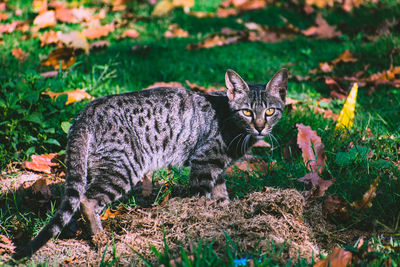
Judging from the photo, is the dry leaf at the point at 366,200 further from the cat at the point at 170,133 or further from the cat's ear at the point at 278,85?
the cat's ear at the point at 278,85

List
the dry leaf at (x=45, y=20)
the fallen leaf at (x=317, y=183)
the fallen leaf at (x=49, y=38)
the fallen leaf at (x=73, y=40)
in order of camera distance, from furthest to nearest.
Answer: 1. the dry leaf at (x=45, y=20)
2. the fallen leaf at (x=49, y=38)
3. the fallen leaf at (x=73, y=40)
4. the fallen leaf at (x=317, y=183)

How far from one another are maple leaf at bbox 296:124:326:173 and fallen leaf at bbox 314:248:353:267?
101 cm

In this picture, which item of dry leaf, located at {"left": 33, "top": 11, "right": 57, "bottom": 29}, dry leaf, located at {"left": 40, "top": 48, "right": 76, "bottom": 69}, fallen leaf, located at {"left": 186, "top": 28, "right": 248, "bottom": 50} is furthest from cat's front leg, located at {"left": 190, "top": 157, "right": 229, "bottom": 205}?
dry leaf, located at {"left": 33, "top": 11, "right": 57, "bottom": 29}

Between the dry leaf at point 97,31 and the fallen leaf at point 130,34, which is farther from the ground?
the dry leaf at point 97,31

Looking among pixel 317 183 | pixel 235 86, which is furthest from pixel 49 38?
pixel 317 183

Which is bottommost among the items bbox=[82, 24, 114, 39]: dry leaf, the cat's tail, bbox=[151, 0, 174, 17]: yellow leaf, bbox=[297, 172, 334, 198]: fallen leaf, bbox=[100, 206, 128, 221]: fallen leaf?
bbox=[100, 206, 128, 221]: fallen leaf

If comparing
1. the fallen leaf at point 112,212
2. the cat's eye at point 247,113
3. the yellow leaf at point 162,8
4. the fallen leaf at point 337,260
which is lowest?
the fallen leaf at point 112,212

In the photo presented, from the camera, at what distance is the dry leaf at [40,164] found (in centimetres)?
354

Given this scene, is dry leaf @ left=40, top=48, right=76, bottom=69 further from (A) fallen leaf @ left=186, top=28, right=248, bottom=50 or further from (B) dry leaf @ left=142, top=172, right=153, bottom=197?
(B) dry leaf @ left=142, top=172, right=153, bottom=197

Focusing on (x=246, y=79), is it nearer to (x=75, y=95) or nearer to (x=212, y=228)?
(x=75, y=95)

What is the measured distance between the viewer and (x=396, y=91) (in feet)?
15.4

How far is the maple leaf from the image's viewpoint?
323 centimetres

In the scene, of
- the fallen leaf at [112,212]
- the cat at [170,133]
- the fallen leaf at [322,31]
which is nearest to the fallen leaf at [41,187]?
the cat at [170,133]

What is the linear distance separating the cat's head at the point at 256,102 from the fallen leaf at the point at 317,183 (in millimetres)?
578
